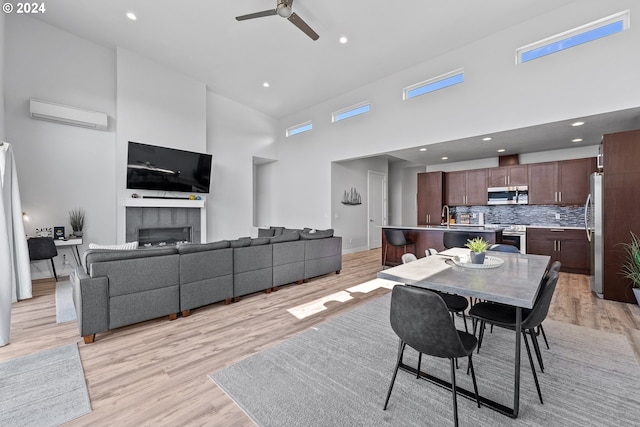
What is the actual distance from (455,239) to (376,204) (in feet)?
14.9

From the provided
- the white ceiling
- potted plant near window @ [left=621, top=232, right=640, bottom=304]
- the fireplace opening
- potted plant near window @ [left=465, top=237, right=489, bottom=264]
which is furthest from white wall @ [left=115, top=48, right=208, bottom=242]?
potted plant near window @ [left=621, top=232, right=640, bottom=304]

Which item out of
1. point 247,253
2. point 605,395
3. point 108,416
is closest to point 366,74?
point 247,253

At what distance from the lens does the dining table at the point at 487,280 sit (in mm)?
1520

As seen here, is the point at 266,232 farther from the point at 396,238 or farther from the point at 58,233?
the point at 58,233

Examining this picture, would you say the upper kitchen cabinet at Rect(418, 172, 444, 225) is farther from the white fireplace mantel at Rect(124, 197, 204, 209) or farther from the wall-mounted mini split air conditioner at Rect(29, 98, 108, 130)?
the wall-mounted mini split air conditioner at Rect(29, 98, 108, 130)

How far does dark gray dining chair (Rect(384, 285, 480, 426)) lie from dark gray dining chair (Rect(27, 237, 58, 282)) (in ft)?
18.1

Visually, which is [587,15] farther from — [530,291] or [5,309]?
[5,309]

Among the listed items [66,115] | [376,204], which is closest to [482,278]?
[66,115]

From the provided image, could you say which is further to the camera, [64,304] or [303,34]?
[303,34]

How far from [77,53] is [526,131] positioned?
8159 millimetres

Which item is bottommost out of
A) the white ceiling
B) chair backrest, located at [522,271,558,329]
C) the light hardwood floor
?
the light hardwood floor

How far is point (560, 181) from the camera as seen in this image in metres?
5.41

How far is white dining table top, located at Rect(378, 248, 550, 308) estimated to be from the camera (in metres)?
1.49

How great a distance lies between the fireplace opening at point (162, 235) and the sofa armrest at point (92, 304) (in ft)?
11.0
